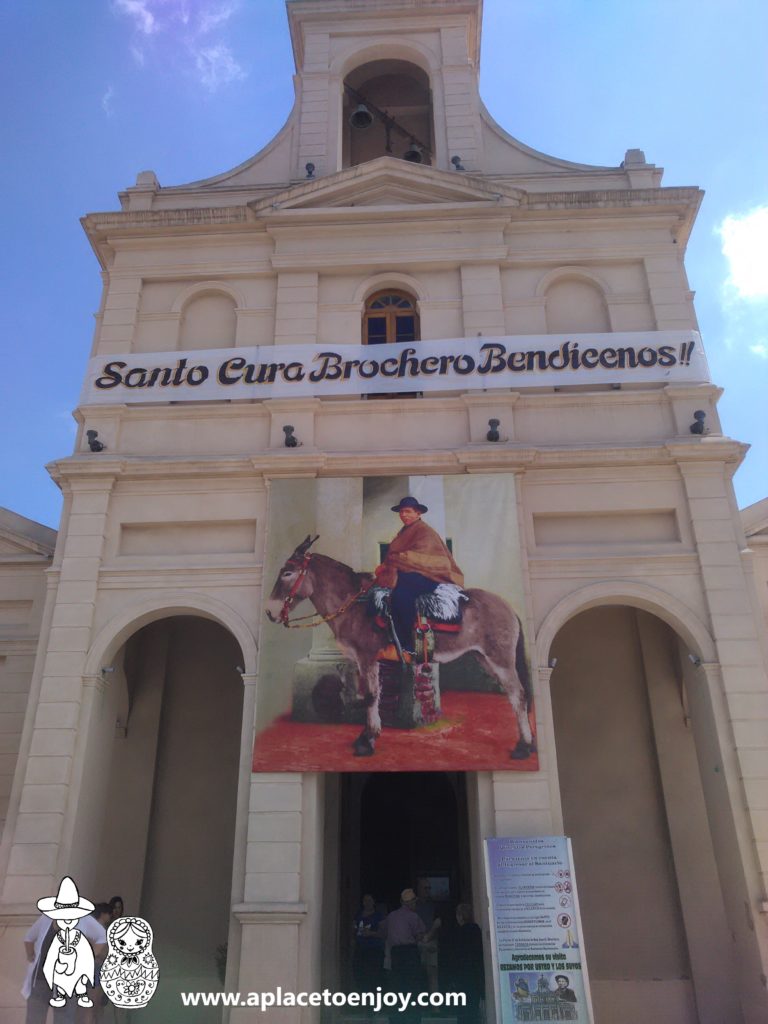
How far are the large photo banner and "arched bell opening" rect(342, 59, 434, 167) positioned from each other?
8926 mm

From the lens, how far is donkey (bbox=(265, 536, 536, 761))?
10719 millimetres

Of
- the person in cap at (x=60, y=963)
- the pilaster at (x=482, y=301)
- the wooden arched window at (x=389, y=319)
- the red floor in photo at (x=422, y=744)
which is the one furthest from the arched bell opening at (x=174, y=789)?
the pilaster at (x=482, y=301)

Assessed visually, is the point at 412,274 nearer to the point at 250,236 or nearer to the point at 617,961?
the point at 250,236

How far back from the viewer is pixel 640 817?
1248 centimetres

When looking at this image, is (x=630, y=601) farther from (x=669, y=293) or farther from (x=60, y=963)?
(x=60, y=963)

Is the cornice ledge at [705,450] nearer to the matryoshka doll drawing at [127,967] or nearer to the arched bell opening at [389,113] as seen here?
the arched bell opening at [389,113]

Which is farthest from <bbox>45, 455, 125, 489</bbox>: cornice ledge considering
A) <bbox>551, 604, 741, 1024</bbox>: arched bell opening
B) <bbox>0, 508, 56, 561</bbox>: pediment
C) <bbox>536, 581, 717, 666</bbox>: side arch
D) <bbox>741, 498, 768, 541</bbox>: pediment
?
<bbox>741, 498, 768, 541</bbox>: pediment

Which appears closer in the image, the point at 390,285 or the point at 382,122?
the point at 390,285

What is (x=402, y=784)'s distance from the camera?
1512 centimetres

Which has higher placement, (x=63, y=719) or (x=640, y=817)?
(x=63, y=719)

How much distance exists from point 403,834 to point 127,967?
21.2 ft

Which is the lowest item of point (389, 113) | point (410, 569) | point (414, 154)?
point (410, 569)

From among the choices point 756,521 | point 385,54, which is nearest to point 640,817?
point 756,521

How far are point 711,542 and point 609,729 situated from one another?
342cm
